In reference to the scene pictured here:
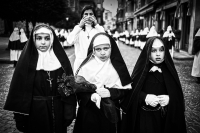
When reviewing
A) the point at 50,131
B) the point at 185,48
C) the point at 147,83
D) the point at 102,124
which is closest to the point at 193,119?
the point at 147,83

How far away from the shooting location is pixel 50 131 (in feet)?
8.14

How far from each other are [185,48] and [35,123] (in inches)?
641

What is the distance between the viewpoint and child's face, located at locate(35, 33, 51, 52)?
238cm

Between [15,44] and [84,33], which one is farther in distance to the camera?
[15,44]

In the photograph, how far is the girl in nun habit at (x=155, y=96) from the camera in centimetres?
250

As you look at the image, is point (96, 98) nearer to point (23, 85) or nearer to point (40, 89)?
point (40, 89)

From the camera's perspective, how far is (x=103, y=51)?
2.41 m

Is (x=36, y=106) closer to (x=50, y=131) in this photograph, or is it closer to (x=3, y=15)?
(x=50, y=131)

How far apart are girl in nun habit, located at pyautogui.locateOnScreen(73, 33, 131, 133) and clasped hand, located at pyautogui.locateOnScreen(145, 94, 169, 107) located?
30 centimetres

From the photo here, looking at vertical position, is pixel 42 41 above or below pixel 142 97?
above

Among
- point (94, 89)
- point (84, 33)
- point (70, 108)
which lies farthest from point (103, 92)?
point (84, 33)

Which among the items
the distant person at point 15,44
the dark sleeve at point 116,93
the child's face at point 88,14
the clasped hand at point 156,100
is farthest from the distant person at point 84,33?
the distant person at point 15,44

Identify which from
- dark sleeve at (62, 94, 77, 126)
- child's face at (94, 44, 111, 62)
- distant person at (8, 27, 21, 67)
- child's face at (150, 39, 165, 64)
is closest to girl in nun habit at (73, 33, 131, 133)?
child's face at (94, 44, 111, 62)

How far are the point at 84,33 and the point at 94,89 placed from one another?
2064mm
